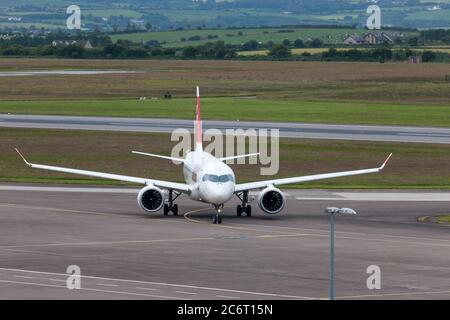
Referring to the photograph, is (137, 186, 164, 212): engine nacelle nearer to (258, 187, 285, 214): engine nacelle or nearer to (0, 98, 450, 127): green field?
(258, 187, 285, 214): engine nacelle

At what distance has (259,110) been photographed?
155 m

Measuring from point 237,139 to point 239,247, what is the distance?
182ft

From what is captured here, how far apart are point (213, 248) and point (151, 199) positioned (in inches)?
483

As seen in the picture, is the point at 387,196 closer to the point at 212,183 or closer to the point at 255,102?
the point at 212,183

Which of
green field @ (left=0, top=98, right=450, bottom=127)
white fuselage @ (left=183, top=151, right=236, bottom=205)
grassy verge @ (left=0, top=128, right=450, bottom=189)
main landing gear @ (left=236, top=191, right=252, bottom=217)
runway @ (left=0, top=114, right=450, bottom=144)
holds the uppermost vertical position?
green field @ (left=0, top=98, right=450, bottom=127)

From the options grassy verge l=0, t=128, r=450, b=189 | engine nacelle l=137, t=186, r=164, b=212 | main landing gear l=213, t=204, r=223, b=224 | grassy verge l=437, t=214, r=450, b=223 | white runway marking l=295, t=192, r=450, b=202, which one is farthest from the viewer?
grassy verge l=0, t=128, r=450, b=189

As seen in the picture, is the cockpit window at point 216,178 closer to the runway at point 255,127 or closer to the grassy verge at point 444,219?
the grassy verge at point 444,219

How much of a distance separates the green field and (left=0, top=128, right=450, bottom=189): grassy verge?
26.3 meters

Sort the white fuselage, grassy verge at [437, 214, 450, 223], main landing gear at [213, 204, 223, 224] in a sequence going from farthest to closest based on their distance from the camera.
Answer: grassy verge at [437, 214, 450, 223]
main landing gear at [213, 204, 223, 224]
the white fuselage

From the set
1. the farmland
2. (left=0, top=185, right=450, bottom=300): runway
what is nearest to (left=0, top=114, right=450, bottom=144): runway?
the farmland

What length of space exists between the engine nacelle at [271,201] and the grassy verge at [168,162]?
703 inches

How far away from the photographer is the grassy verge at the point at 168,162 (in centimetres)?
9094

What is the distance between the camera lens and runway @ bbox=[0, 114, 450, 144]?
12156 cm
